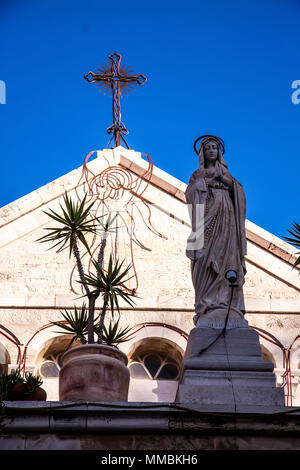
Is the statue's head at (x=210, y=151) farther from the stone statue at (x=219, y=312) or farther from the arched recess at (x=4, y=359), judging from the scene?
the arched recess at (x=4, y=359)


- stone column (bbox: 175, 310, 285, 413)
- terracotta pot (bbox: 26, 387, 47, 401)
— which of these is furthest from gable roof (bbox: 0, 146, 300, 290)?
terracotta pot (bbox: 26, 387, 47, 401)

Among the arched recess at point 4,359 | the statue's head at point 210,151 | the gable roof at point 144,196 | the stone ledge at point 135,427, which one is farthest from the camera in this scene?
the gable roof at point 144,196

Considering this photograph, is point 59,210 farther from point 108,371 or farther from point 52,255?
point 108,371

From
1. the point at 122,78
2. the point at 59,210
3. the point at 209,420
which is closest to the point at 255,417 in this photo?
the point at 209,420

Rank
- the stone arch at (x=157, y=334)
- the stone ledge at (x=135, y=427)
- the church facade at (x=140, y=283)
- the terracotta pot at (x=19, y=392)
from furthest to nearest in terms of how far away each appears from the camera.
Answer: the stone arch at (x=157, y=334), the church facade at (x=140, y=283), the terracotta pot at (x=19, y=392), the stone ledge at (x=135, y=427)

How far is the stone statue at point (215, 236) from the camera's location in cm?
1098

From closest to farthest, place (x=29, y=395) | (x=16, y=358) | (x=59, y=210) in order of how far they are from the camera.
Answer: (x=29, y=395) < (x=16, y=358) < (x=59, y=210)

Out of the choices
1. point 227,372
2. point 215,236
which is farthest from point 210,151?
point 227,372

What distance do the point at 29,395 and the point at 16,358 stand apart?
4449 mm

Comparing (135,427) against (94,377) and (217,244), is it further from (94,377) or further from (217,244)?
(217,244)

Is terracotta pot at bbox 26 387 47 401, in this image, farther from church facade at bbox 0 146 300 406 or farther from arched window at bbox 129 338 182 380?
arched window at bbox 129 338 182 380

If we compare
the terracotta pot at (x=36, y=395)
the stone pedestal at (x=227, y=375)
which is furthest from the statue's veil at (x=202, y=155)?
the terracotta pot at (x=36, y=395)

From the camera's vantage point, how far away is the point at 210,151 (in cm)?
1197

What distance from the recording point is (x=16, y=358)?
47.6ft
